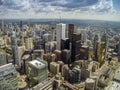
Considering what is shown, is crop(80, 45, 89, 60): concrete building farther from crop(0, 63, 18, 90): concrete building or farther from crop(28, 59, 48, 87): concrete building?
crop(0, 63, 18, 90): concrete building

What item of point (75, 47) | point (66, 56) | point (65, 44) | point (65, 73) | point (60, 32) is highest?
point (60, 32)

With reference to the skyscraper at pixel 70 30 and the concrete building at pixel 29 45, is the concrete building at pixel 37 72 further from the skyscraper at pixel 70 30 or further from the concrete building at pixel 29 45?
Result: the concrete building at pixel 29 45

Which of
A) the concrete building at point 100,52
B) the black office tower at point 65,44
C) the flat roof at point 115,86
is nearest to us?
the flat roof at point 115,86

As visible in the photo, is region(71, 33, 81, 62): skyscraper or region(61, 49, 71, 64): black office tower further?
region(71, 33, 81, 62): skyscraper

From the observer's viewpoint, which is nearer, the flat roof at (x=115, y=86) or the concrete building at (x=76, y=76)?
the flat roof at (x=115, y=86)

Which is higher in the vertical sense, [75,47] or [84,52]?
[75,47]

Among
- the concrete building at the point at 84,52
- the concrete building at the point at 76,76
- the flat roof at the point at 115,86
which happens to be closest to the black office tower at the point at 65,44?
the concrete building at the point at 84,52

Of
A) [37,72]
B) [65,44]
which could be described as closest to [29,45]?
[65,44]

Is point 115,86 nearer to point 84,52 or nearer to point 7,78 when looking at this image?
point 84,52

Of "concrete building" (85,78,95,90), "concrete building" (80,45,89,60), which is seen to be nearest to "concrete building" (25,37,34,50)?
"concrete building" (80,45,89,60)

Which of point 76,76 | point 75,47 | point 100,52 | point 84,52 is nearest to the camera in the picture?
point 76,76

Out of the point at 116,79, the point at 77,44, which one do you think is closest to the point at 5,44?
the point at 77,44
